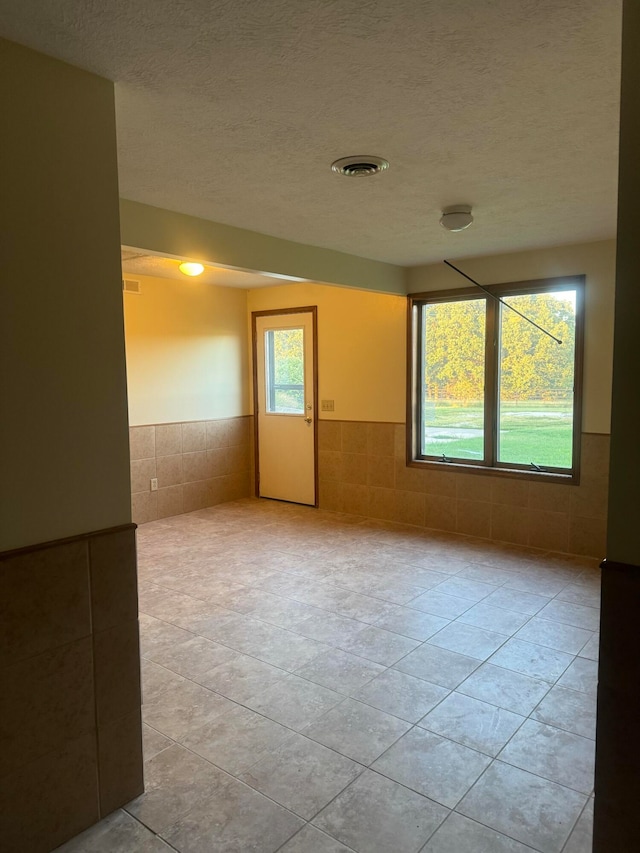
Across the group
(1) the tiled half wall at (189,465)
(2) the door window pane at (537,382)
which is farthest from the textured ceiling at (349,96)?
(1) the tiled half wall at (189,465)

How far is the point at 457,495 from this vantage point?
4.88 m

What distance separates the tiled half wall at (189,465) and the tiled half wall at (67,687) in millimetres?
3412

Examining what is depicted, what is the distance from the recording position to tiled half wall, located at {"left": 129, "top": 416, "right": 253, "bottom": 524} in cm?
530

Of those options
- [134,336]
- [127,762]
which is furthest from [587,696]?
[134,336]

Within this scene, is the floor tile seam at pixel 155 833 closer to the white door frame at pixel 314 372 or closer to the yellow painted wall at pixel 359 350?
the yellow painted wall at pixel 359 350

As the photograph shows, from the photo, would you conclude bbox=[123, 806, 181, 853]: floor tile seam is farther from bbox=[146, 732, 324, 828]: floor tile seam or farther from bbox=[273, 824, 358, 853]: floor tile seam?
bbox=[273, 824, 358, 853]: floor tile seam

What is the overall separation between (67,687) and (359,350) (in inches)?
164

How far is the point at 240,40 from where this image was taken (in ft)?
4.86

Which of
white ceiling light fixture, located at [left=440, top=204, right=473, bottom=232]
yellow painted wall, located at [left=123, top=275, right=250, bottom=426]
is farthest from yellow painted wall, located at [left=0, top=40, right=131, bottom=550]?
Answer: yellow painted wall, located at [left=123, top=275, right=250, bottom=426]

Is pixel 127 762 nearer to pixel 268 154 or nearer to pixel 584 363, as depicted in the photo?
pixel 268 154

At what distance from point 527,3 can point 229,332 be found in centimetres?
494

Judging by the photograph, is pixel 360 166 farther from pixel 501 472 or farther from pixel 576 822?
pixel 501 472

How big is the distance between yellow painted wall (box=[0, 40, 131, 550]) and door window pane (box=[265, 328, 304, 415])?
4169mm

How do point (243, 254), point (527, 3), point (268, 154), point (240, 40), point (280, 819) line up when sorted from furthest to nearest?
1. point (243, 254)
2. point (268, 154)
3. point (280, 819)
4. point (240, 40)
5. point (527, 3)
